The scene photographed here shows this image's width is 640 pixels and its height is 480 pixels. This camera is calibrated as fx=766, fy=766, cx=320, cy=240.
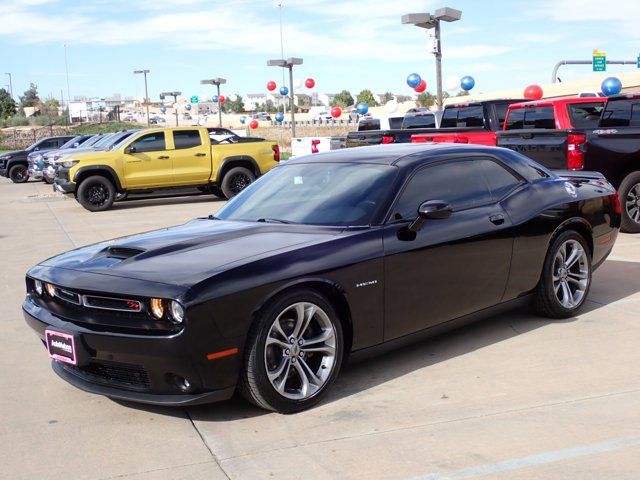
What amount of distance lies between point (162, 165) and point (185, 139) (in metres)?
0.89

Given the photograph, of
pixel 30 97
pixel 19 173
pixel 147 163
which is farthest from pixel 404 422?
pixel 30 97

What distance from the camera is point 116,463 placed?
147 inches

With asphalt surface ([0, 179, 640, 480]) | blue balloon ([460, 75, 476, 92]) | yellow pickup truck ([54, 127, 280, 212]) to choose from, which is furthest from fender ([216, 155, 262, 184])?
blue balloon ([460, 75, 476, 92])

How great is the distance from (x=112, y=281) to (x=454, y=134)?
11323mm

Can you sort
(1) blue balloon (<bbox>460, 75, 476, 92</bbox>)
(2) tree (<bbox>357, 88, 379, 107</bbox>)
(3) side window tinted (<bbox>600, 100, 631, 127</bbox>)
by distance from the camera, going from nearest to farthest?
1. (3) side window tinted (<bbox>600, 100, 631, 127</bbox>)
2. (1) blue balloon (<bbox>460, 75, 476, 92</bbox>)
3. (2) tree (<bbox>357, 88, 379, 107</bbox>)

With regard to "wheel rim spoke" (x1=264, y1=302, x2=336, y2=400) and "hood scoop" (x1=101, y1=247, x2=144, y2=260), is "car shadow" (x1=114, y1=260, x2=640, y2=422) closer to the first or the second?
"wheel rim spoke" (x1=264, y1=302, x2=336, y2=400)

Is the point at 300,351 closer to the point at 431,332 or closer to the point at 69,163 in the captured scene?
the point at 431,332

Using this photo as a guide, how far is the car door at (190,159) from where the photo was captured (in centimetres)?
1756

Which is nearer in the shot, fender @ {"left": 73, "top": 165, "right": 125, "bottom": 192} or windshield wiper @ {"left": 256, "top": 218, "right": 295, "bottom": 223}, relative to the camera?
windshield wiper @ {"left": 256, "top": 218, "right": 295, "bottom": 223}

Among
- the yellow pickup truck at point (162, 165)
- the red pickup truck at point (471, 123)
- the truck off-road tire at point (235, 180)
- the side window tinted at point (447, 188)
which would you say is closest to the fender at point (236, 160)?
the yellow pickup truck at point (162, 165)

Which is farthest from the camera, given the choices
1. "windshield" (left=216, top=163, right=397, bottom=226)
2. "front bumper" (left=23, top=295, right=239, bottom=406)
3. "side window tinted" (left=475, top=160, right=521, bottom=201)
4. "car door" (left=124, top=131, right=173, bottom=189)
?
"car door" (left=124, top=131, right=173, bottom=189)

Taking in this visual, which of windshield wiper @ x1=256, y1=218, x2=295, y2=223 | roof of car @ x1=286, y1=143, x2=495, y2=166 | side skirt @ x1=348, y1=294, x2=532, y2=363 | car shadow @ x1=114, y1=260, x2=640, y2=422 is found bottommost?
car shadow @ x1=114, y1=260, x2=640, y2=422

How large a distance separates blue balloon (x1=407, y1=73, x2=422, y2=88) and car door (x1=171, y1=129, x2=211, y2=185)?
15.7m

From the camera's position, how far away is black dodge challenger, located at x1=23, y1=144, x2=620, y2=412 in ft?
13.1
